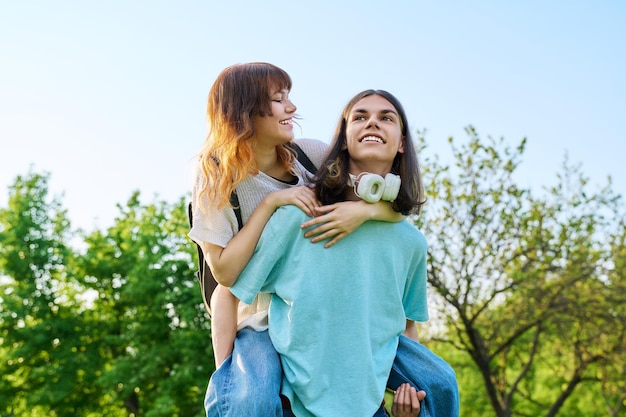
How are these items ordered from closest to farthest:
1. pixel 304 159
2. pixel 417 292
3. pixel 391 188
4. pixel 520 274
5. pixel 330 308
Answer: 1. pixel 330 308
2. pixel 391 188
3. pixel 417 292
4. pixel 304 159
5. pixel 520 274

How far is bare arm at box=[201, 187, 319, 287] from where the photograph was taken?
9.73 ft

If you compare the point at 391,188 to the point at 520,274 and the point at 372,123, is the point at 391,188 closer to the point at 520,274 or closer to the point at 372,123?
the point at 372,123

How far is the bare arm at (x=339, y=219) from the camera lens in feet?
9.78

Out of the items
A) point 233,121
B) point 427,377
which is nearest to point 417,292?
point 427,377

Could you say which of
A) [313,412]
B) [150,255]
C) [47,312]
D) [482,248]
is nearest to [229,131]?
[313,412]

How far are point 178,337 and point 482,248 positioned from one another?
30.7ft

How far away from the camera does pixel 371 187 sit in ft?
9.98

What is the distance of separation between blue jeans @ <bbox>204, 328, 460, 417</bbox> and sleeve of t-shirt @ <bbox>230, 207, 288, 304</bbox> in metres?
0.20

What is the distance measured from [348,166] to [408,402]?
109 centimetres

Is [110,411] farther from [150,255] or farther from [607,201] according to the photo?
[607,201]

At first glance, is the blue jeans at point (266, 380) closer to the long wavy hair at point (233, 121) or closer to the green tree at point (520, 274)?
the long wavy hair at point (233, 121)

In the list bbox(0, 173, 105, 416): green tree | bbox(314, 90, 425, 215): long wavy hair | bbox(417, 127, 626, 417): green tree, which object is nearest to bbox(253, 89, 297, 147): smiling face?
bbox(314, 90, 425, 215): long wavy hair

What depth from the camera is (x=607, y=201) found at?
16266mm

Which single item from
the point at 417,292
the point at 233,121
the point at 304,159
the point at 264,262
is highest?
the point at 233,121
